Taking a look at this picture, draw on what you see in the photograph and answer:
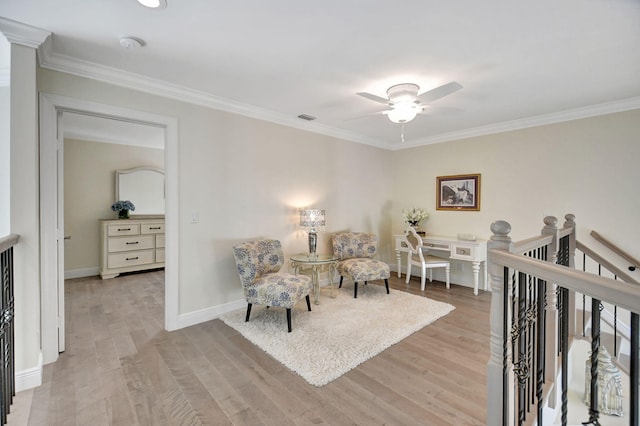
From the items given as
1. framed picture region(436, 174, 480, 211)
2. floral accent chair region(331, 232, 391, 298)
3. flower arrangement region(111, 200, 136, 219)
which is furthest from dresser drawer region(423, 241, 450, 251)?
flower arrangement region(111, 200, 136, 219)

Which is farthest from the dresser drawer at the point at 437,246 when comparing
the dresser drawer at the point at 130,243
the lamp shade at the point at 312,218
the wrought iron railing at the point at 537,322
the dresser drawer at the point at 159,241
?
the dresser drawer at the point at 130,243

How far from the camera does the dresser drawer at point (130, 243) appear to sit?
516cm

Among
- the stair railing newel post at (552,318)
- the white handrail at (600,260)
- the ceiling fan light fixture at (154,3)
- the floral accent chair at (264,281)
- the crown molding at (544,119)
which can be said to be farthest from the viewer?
the crown molding at (544,119)

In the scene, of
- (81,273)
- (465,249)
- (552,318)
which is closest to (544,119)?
(465,249)

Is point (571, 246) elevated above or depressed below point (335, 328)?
above

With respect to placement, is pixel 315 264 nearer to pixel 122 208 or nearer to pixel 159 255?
pixel 159 255

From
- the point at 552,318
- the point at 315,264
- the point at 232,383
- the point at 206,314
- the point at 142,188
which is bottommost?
the point at 232,383

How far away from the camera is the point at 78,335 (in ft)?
9.58

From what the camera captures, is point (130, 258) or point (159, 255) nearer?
point (130, 258)

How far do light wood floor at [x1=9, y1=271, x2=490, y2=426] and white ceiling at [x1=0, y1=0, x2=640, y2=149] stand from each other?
247 cm

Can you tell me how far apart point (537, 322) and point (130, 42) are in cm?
320

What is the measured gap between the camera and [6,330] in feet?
5.82

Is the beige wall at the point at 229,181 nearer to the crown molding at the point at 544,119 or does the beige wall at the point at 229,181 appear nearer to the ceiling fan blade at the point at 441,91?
the crown molding at the point at 544,119

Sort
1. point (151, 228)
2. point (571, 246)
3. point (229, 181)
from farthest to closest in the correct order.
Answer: point (151, 228) → point (229, 181) → point (571, 246)
